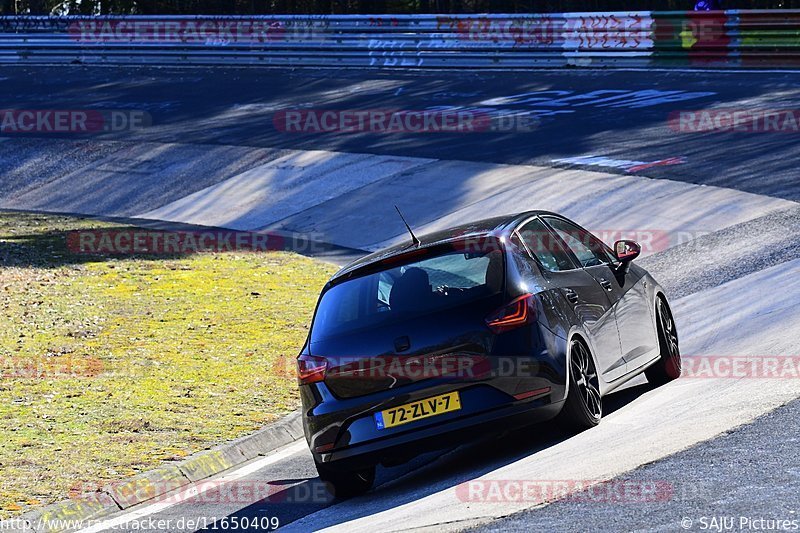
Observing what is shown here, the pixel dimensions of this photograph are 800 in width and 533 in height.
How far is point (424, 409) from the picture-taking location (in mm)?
7770

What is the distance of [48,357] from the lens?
40.9 feet

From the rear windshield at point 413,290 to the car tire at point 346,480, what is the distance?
845 millimetres

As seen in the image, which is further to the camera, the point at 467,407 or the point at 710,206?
the point at 710,206

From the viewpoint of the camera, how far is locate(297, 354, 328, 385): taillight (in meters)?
8.02

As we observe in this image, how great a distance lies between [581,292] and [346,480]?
2069 millimetres

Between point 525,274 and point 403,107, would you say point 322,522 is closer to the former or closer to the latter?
point 525,274

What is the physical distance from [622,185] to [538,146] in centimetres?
319

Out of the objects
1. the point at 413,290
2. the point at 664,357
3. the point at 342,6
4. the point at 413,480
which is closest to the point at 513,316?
the point at 413,290

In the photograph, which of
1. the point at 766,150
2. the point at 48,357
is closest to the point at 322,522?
the point at 48,357

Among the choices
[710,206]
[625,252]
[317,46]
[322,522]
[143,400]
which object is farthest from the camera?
[317,46]

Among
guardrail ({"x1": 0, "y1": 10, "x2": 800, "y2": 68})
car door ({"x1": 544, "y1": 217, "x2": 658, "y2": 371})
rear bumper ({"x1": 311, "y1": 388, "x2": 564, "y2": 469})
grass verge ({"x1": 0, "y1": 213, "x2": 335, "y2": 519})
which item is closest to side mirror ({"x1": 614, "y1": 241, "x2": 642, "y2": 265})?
car door ({"x1": 544, "y1": 217, "x2": 658, "y2": 371})

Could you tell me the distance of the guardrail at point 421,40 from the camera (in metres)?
26.2

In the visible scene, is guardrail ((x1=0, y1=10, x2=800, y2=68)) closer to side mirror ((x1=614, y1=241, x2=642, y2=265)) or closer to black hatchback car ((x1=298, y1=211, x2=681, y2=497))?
side mirror ((x1=614, y1=241, x2=642, y2=265))

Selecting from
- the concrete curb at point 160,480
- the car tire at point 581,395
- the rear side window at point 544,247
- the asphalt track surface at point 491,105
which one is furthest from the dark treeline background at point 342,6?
the car tire at point 581,395
